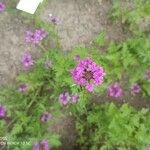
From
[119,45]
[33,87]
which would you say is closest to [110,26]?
[119,45]

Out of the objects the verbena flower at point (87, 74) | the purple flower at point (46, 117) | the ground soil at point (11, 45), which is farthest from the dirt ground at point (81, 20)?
the verbena flower at point (87, 74)

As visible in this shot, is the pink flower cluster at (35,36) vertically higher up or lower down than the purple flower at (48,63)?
higher up

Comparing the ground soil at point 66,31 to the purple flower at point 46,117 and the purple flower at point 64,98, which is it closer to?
the purple flower at point 46,117

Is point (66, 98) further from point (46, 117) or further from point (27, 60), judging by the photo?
point (27, 60)

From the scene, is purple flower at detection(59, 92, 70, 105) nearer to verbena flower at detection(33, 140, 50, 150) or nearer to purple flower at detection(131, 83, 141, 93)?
verbena flower at detection(33, 140, 50, 150)

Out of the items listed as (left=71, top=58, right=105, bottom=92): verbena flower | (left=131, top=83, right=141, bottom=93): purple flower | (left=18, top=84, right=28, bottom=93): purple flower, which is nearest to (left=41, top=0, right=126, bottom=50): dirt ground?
(left=131, top=83, right=141, bottom=93): purple flower

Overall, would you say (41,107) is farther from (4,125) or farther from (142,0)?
(142,0)
